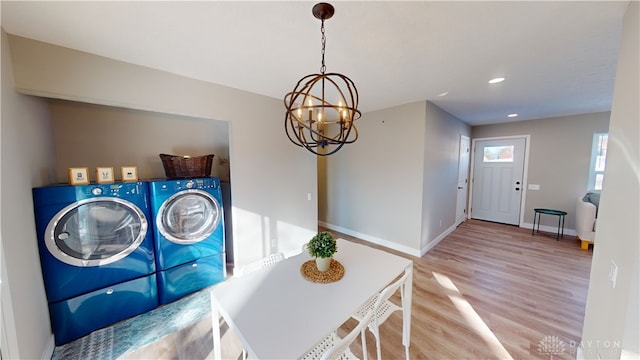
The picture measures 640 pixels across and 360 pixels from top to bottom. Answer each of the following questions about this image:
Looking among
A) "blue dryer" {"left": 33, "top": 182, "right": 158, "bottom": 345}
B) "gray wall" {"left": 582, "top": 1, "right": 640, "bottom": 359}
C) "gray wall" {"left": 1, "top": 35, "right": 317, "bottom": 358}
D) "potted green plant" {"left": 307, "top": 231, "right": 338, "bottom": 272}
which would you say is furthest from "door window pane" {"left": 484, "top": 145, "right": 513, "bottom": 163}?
"blue dryer" {"left": 33, "top": 182, "right": 158, "bottom": 345}

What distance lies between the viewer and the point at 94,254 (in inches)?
69.6

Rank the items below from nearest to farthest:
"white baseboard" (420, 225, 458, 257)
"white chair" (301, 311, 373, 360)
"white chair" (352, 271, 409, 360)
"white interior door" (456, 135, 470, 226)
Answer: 1. "white chair" (301, 311, 373, 360)
2. "white chair" (352, 271, 409, 360)
3. "white baseboard" (420, 225, 458, 257)
4. "white interior door" (456, 135, 470, 226)

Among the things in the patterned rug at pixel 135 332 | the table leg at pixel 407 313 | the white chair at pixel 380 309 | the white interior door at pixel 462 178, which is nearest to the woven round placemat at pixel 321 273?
the white chair at pixel 380 309

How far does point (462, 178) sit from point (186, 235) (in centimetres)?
524

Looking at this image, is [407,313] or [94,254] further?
[94,254]

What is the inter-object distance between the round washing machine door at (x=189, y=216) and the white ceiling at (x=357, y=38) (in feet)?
4.13

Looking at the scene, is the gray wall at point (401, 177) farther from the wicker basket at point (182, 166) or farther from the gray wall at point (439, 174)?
the wicker basket at point (182, 166)

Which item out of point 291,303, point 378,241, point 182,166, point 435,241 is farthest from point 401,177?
point 182,166

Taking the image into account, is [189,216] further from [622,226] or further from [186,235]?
[622,226]

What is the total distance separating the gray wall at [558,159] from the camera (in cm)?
391

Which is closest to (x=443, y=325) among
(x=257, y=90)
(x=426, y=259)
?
(x=426, y=259)

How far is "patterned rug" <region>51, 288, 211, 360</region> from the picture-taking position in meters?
1.64

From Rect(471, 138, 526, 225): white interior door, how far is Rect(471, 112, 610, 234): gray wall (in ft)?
0.53

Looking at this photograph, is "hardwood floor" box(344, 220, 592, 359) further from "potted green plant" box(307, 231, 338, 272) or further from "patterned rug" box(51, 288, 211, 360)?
"patterned rug" box(51, 288, 211, 360)
